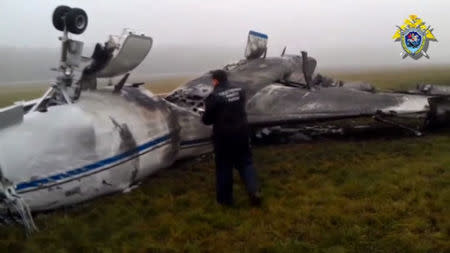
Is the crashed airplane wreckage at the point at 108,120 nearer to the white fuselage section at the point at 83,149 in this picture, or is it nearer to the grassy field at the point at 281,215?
the white fuselage section at the point at 83,149

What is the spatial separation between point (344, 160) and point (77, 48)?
5120 mm

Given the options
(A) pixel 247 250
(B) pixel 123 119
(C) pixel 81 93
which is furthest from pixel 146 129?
(A) pixel 247 250

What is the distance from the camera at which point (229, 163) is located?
21.0 ft

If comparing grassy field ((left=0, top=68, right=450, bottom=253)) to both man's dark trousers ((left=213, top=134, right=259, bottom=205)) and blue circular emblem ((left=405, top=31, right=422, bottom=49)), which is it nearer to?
man's dark trousers ((left=213, top=134, right=259, bottom=205))

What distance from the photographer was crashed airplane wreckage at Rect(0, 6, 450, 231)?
18.7ft

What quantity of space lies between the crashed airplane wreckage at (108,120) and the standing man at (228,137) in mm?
1257

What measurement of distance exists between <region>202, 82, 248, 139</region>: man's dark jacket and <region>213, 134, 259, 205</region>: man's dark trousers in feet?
0.27

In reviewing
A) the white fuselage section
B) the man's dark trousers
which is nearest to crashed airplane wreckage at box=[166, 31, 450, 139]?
the white fuselage section

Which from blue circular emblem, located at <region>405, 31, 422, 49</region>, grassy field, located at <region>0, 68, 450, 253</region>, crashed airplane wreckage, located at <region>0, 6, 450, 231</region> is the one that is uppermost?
blue circular emblem, located at <region>405, 31, 422, 49</region>

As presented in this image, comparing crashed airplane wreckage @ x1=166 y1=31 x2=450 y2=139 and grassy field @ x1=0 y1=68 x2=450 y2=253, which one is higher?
crashed airplane wreckage @ x1=166 y1=31 x2=450 y2=139

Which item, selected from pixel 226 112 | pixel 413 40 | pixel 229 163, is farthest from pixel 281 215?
pixel 413 40

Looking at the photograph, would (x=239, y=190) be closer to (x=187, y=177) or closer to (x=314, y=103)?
(x=187, y=177)

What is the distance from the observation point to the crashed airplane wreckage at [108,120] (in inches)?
224

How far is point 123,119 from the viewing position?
6.72 meters
